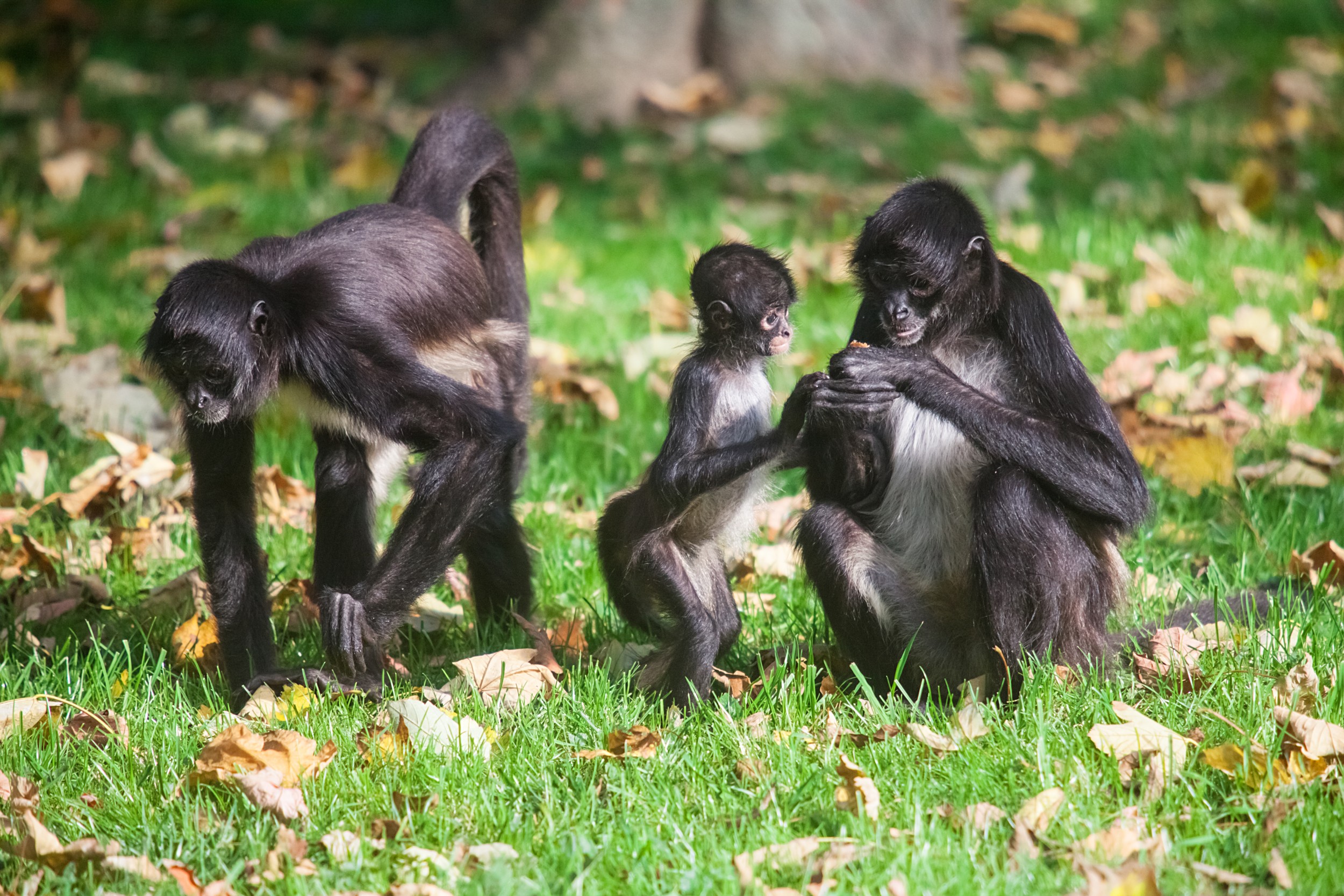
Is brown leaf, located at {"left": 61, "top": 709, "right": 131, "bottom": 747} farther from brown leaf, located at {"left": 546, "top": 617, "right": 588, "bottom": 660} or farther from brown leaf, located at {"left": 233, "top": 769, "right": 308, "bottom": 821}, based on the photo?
brown leaf, located at {"left": 546, "top": 617, "right": 588, "bottom": 660}

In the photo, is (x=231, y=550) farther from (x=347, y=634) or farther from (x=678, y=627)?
(x=678, y=627)

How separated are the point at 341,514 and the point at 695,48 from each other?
6521mm

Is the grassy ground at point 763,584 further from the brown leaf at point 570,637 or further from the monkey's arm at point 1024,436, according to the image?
the monkey's arm at point 1024,436

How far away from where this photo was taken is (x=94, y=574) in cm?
497

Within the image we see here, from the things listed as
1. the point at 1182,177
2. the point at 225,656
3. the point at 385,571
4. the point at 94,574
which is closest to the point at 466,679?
the point at 385,571

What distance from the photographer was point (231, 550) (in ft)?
14.4

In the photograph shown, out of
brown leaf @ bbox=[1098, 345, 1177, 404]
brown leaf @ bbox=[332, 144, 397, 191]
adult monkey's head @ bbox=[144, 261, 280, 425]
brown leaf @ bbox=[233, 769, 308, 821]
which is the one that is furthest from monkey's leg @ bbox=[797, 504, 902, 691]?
brown leaf @ bbox=[332, 144, 397, 191]

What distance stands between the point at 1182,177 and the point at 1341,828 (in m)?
6.02

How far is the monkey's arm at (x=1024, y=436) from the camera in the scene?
3795 mm

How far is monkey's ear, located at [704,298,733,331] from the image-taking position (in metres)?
4.09

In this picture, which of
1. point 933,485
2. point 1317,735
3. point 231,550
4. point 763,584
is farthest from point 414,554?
point 1317,735

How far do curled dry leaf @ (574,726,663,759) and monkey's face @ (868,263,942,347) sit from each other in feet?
4.28

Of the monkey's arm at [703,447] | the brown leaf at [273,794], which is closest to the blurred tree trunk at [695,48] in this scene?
the monkey's arm at [703,447]

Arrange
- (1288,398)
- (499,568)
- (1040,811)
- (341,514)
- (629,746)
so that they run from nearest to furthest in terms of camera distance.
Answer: (1040,811), (629,746), (341,514), (499,568), (1288,398)
